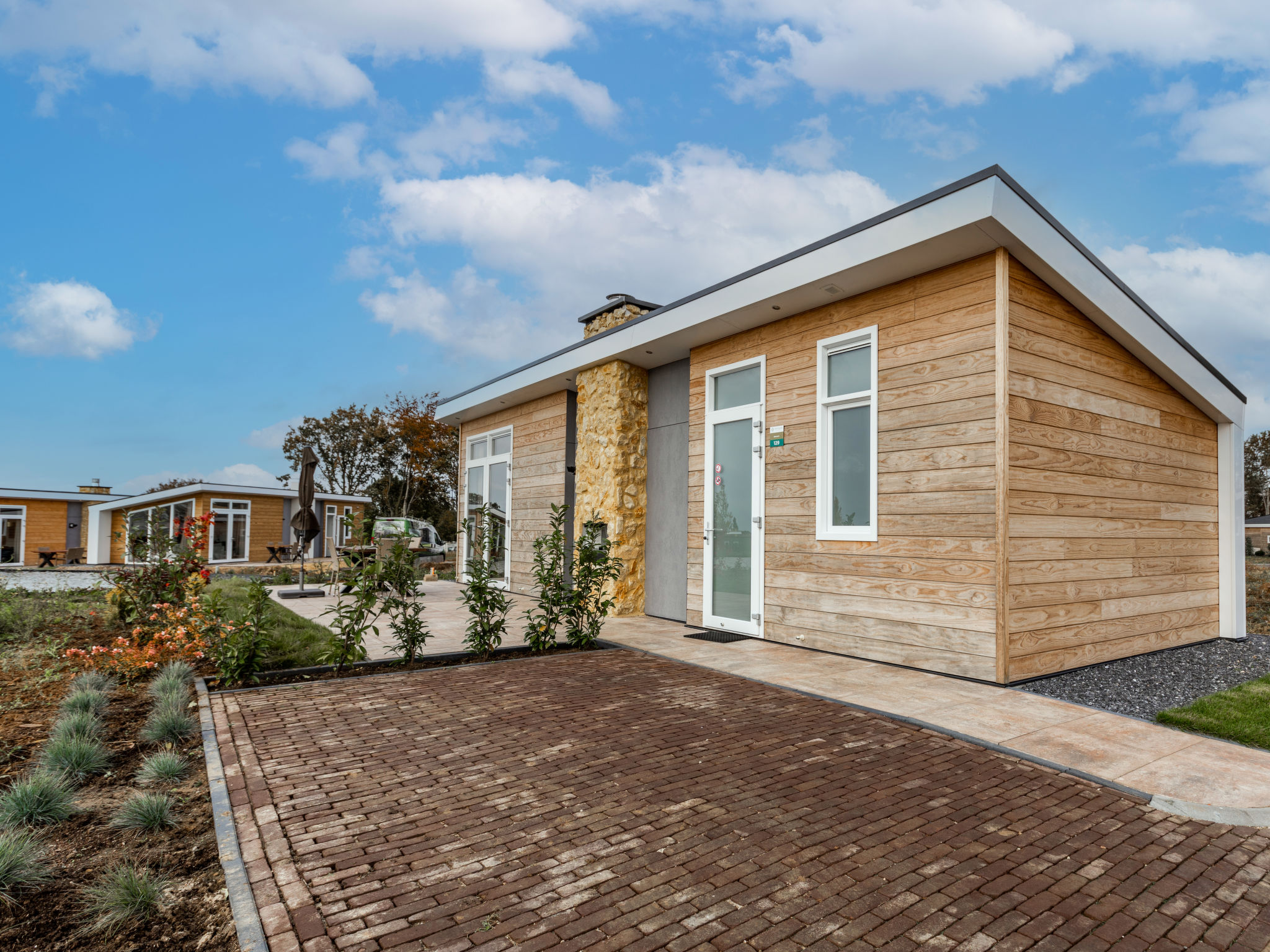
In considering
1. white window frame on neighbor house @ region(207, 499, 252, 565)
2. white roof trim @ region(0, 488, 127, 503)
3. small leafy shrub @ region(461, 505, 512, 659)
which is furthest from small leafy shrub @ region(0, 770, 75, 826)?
white roof trim @ region(0, 488, 127, 503)

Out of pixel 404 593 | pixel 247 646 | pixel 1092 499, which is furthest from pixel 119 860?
pixel 1092 499

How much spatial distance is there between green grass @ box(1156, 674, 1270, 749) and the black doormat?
338cm

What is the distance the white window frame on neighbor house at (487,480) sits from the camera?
35.4ft

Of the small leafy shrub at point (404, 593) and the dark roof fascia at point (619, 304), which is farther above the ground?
the dark roof fascia at point (619, 304)

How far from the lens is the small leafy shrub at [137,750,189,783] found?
9.53ft

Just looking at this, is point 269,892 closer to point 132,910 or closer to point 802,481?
point 132,910

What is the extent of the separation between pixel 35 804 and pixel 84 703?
5.71 feet

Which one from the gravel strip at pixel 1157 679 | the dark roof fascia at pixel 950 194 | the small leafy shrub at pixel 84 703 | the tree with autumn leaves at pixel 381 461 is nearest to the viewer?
the small leafy shrub at pixel 84 703

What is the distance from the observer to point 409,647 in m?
5.38

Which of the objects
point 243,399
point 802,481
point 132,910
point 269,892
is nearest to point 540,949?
point 269,892

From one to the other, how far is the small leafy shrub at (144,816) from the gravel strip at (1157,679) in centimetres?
494

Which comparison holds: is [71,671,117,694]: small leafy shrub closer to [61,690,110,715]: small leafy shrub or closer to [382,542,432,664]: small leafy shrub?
[61,690,110,715]: small leafy shrub

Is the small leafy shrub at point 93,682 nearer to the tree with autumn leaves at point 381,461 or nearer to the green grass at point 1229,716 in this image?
the green grass at point 1229,716

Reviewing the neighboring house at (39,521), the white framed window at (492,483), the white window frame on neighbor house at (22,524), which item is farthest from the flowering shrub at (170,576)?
the white window frame on neighbor house at (22,524)
